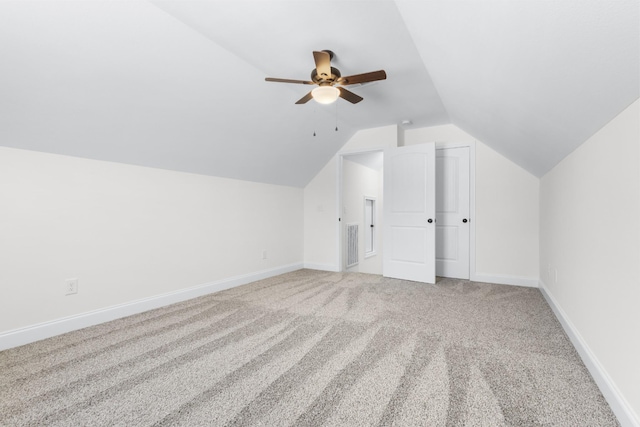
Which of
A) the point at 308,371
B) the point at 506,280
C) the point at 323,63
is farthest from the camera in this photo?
the point at 506,280

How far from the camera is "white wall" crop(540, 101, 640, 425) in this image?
3.93 ft

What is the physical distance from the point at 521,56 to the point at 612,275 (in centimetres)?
113

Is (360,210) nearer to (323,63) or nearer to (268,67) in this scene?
(268,67)

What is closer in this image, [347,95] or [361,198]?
[347,95]

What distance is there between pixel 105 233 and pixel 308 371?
2114mm

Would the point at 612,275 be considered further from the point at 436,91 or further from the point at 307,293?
the point at 307,293

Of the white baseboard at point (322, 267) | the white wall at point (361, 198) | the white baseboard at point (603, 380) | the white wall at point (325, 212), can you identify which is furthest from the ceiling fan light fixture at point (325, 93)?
the white baseboard at point (322, 267)

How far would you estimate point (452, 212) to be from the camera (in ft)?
13.7

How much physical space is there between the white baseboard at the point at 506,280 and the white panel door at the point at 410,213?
27.3 inches

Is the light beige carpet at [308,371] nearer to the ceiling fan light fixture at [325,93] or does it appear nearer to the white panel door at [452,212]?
the white panel door at [452,212]

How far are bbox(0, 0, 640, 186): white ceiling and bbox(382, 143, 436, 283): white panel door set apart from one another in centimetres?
90

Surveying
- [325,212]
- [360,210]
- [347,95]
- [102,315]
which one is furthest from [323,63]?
[360,210]

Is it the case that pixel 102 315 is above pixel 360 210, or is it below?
below

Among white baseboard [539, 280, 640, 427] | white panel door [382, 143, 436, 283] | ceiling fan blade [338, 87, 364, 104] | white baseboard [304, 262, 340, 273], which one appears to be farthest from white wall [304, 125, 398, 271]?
white baseboard [539, 280, 640, 427]
